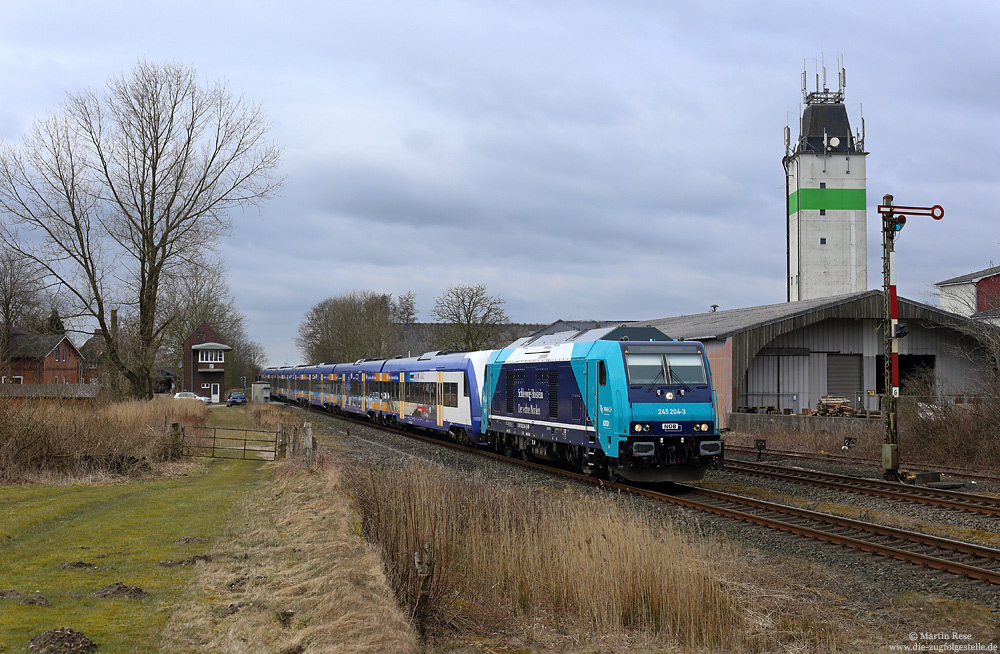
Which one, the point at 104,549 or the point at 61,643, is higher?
the point at 61,643

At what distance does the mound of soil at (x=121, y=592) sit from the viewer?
26.6ft

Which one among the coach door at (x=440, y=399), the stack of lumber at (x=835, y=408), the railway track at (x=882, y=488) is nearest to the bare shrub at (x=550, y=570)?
the railway track at (x=882, y=488)

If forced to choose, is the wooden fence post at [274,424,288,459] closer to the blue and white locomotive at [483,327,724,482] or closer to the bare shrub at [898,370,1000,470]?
the blue and white locomotive at [483,327,724,482]

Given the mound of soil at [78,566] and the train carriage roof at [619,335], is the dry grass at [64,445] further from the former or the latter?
the train carriage roof at [619,335]

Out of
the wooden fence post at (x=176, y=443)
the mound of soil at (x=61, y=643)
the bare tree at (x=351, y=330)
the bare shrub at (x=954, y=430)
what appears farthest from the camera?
the bare tree at (x=351, y=330)

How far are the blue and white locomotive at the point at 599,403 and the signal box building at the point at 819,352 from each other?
13.0m

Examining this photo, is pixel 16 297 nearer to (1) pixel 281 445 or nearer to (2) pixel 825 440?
(1) pixel 281 445

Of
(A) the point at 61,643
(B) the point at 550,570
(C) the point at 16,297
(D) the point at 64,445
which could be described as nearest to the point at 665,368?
(B) the point at 550,570

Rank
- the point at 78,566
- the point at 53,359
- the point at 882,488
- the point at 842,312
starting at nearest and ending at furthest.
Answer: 1. the point at 78,566
2. the point at 882,488
3. the point at 842,312
4. the point at 53,359

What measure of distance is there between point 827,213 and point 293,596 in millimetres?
61780

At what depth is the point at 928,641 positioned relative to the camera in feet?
24.4

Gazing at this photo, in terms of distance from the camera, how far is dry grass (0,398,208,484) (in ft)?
59.9

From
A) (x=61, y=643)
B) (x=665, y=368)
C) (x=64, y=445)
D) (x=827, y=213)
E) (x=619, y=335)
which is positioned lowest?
(x=61, y=643)

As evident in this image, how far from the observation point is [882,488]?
17.1 metres
